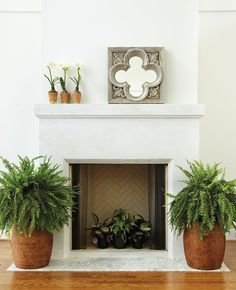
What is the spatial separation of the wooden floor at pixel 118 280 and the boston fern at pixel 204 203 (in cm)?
34

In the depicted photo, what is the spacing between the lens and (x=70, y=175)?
11.2 ft

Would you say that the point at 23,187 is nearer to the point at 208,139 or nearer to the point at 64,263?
the point at 64,263

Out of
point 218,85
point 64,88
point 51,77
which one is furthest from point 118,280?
point 218,85

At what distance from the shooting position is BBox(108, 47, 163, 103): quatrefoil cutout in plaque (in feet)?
11.0

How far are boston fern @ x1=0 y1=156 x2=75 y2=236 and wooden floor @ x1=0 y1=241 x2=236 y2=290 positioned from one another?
1.14 ft

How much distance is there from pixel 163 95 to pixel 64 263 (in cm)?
167

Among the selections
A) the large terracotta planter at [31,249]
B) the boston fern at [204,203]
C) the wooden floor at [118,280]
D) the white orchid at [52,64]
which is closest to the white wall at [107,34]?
the white orchid at [52,64]

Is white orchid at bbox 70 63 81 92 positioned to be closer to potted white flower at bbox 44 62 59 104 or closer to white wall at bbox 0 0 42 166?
potted white flower at bbox 44 62 59 104

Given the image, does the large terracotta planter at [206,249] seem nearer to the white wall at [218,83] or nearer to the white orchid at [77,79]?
the white wall at [218,83]

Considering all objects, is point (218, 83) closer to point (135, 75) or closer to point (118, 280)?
point (135, 75)

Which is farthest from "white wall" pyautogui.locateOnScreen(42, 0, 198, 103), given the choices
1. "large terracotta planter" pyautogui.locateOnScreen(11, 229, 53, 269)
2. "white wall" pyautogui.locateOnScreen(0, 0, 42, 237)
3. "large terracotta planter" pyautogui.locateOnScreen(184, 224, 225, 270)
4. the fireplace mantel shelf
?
"large terracotta planter" pyautogui.locateOnScreen(11, 229, 53, 269)

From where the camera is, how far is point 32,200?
2895 millimetres

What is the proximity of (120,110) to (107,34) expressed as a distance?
72cm

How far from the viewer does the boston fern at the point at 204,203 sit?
9.50 feet
